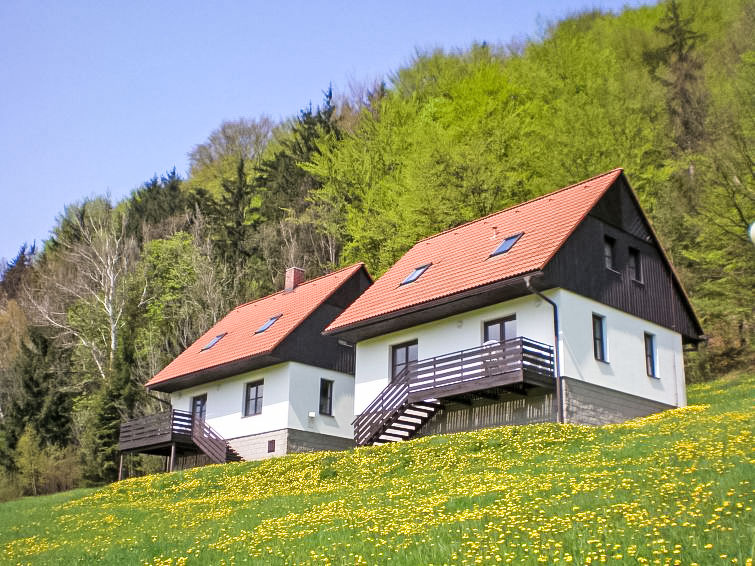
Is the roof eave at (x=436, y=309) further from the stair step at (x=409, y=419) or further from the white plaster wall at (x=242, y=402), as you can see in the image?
the white plaster wall at (x=242, y=402)

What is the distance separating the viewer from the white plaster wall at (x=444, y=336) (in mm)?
23952

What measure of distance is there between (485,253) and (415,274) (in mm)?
2872

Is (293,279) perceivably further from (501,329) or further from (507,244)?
(501,329)

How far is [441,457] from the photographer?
771 inches

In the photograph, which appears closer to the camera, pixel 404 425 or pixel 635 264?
pixel 404 425

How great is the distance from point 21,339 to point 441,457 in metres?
39.3

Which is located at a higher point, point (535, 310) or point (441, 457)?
point (535, 310)

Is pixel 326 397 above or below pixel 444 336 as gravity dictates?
below

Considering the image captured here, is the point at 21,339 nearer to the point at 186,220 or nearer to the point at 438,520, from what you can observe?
the point at 186,220

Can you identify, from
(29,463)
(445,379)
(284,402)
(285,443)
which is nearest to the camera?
(445,379)

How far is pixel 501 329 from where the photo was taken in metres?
24.9

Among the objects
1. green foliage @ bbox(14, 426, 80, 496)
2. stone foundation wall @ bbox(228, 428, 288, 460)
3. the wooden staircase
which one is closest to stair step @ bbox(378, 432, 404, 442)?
the wooden staircase

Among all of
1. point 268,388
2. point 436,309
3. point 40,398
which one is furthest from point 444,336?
point 40,398

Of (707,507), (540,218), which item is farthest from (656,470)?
(540,218)
